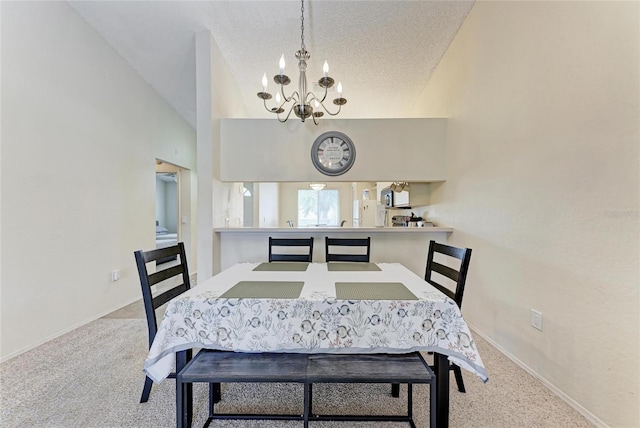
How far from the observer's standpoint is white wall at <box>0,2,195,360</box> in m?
2.11

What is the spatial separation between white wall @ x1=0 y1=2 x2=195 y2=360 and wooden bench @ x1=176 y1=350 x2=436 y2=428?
6.63 ft

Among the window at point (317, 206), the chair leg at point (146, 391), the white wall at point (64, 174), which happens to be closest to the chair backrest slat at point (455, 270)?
the chair leg at point (146, 391)

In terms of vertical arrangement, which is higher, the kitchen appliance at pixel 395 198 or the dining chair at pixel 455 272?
the kitchen appliance at pixel 395 198

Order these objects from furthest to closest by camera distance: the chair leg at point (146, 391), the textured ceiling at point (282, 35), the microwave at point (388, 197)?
the microwave at point (388, 197) → the textured ceiling at point (282, 35) → the chair leg at point (146, 391)

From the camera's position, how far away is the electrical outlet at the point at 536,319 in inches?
69.2

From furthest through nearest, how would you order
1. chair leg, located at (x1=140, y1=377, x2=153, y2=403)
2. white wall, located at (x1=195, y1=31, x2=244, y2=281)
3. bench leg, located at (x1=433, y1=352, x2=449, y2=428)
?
1. white wall, located at (x1=195, y1=31, x2=244, y2=281)
2. chair leg, located at (x1=140, y1=377, x2=153, y2=403)
3. bench leg, located at (x1=433, y1=352, x2=449, y2=428)

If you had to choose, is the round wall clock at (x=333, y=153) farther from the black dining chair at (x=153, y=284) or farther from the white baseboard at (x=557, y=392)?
the white baseboard at (x=557, y=392)

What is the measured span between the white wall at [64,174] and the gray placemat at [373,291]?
8.50 feet

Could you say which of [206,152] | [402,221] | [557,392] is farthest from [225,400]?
[402,221]

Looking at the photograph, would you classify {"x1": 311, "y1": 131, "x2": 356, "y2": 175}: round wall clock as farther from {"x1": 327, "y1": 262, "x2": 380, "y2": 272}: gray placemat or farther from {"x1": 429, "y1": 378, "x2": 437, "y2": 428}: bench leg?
{"x1": 429, "y1": 378, "x2": 437, "y2": 428}: bench leg

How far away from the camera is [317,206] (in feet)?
28.0

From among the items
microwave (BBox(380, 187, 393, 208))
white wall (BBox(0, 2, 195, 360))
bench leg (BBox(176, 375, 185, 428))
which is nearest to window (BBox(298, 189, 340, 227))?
microwave (BBox(380, 187, 393, 208))

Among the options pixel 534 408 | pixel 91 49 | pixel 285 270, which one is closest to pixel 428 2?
pixel 285 270

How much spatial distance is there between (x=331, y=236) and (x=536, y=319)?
1.83 meters
